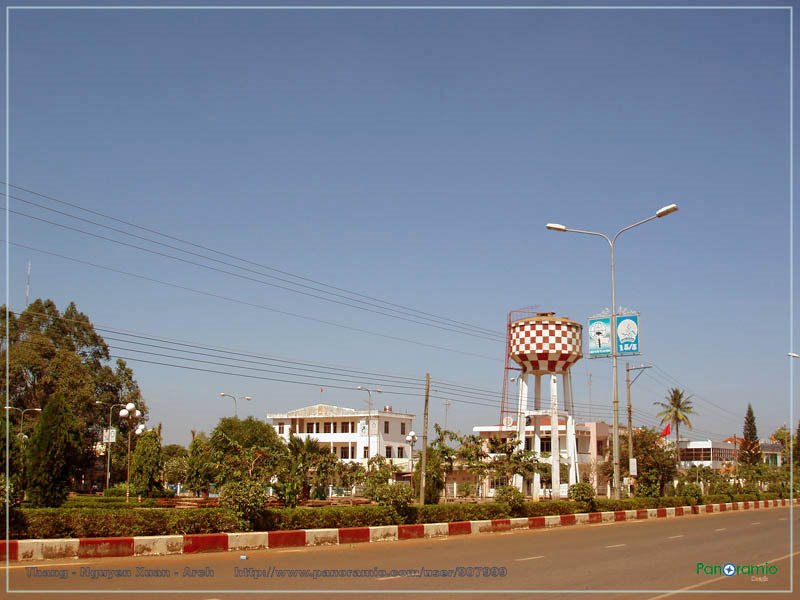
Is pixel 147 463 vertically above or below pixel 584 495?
above

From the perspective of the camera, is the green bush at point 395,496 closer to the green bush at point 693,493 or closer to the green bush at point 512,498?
the green bush at point 512,498

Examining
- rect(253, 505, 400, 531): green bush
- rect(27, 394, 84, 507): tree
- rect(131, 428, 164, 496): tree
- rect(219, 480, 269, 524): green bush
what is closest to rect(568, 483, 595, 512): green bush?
rect(253, 505, 400, 531): green bush

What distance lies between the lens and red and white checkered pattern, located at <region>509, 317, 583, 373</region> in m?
41.5

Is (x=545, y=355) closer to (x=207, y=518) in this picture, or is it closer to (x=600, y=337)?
(x=600, y=337)

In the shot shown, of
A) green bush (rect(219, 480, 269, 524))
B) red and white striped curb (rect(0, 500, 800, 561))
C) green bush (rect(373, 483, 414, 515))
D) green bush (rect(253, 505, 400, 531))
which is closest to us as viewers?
red and white striped curb (rect(0, 500, 800, 561))

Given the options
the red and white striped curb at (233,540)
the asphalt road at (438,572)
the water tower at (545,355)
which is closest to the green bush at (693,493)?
the water tower at (545,355)

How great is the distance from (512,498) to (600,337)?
8.04m

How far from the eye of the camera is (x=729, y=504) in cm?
4341

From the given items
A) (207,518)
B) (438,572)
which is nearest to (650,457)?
(207,518)

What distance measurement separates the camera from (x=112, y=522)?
46.5 ft

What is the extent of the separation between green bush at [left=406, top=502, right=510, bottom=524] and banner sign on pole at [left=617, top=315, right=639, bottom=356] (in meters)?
8.05

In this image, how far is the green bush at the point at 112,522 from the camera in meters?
13.7

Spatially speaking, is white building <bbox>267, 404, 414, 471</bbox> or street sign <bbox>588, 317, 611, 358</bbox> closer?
street sign <bbox>588, 317, 611, 358</bbox>

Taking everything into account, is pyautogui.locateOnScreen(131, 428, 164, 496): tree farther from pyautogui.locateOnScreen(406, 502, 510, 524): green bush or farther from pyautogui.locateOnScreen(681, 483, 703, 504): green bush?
pyautogui.locateOnScreen(681, 483, 703, 504): green bush
